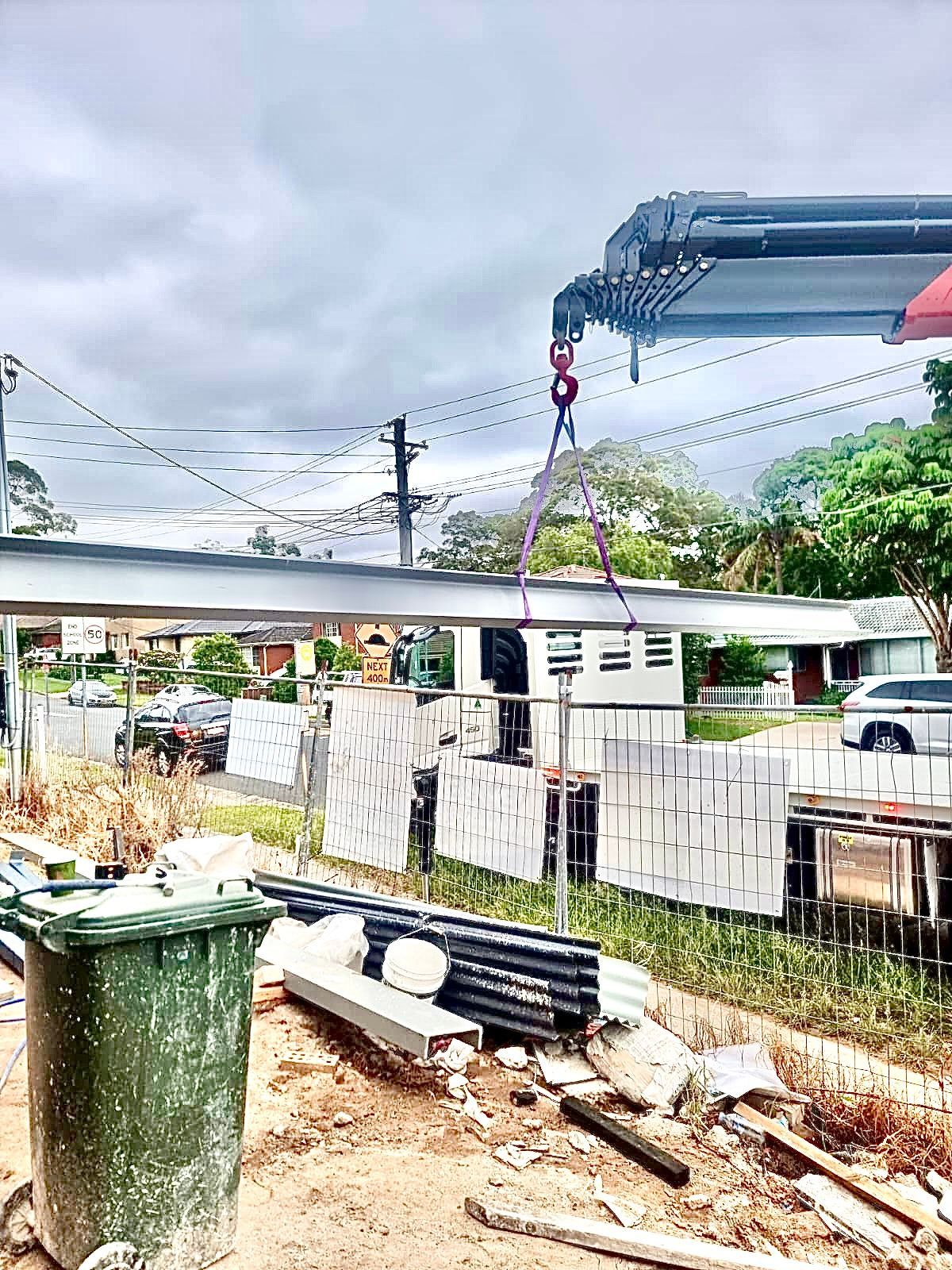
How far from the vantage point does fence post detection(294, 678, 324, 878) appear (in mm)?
6375

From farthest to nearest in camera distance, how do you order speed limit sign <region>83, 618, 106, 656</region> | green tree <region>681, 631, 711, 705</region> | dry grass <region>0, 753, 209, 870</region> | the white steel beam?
green tree <region>681, 631, 711, 705</region>, speed limit sign <region>83, 618, 106, 656</region>, dry grass <region>0, 753, 209, 870</region>, the white steel beam

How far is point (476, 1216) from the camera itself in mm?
2742

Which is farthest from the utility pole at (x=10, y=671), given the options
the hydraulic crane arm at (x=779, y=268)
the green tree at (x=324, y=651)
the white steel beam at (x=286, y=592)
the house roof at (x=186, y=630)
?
the house roof at (x=186, y=630)

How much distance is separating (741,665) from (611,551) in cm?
564

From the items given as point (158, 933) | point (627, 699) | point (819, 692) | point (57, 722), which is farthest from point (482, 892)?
point (819, 692)

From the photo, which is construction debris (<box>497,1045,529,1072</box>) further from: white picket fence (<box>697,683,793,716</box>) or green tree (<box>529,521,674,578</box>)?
white picket fence (<box>697,683,793,716</box>)

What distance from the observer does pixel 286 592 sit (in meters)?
3.17

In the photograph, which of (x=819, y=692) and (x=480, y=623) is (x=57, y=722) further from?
(x=819, y=692)

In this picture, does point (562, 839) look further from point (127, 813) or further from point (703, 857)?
point (127, 813)

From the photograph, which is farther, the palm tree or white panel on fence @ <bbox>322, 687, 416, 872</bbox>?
the palm tree

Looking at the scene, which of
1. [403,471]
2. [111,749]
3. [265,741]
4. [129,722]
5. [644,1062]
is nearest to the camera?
[644,1062]

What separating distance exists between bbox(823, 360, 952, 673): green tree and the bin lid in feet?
44.7

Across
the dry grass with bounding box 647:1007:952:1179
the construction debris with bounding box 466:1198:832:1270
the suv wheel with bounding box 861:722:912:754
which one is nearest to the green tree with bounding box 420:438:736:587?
the suv wheel with bounding box 861:722:912:754

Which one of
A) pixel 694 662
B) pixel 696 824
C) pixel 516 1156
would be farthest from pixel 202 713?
pixel 694 662
